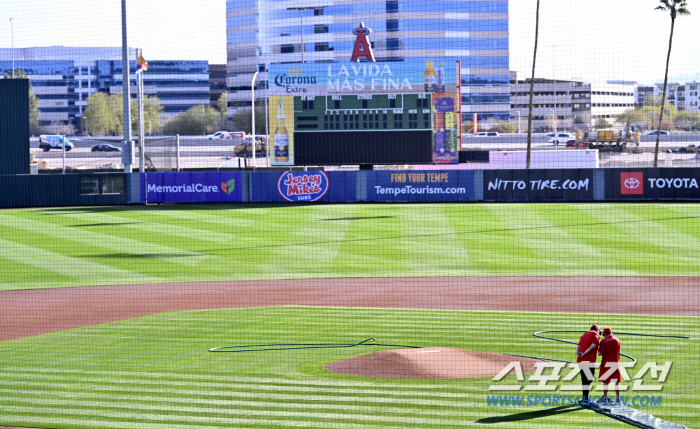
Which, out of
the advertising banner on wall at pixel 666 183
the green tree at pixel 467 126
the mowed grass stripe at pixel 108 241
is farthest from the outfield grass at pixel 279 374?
the green tree at pixel 467 126

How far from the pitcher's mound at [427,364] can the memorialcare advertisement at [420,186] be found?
23947 millimetres

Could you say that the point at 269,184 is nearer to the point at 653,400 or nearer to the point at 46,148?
the point at 653,400

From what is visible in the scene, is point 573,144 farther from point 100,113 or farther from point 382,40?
point 100,113

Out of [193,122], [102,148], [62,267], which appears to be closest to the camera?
[62,267]

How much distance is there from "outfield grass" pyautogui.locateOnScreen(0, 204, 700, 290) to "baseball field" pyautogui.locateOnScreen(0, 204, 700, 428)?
4.6 inches

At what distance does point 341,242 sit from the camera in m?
25.5

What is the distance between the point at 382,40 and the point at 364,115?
2293 inches

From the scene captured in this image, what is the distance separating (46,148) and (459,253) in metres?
58.3

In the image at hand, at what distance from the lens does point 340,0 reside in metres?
89.4

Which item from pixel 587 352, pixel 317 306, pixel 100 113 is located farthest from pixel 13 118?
pixel 100 113

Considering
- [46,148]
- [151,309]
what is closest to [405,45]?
[46,148]

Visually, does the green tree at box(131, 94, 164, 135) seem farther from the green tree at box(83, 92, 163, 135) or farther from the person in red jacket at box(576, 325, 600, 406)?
the person in red jacket at box(576, 325, 600, 406)

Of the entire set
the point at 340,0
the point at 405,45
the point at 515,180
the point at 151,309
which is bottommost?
the point at 151,309

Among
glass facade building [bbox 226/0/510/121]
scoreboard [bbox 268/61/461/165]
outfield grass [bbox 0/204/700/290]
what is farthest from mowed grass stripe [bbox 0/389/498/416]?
glass facade building [bbox 226/0/510/121]
